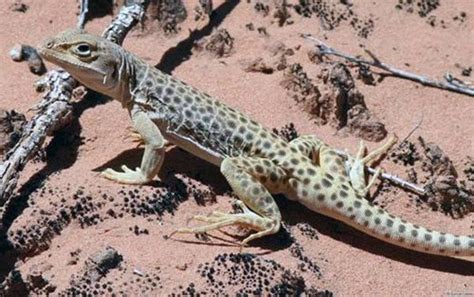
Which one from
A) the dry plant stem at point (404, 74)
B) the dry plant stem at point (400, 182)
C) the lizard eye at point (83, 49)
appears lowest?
the dry plant stem at point (400, 182)

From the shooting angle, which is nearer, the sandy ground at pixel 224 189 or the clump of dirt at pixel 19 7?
the sandy ground at pixel 224 189

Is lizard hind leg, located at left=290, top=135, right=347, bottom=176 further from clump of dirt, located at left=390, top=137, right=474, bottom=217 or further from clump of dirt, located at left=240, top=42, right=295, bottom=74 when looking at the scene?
clump of dirt, located at left=240, top=42, right=295, bottom=74

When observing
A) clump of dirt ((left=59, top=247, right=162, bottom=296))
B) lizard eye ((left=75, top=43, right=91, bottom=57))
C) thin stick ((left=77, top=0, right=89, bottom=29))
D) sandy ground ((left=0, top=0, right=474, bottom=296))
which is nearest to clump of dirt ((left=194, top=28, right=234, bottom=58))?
sandy ground ((left=0, top=0, right=474, bottom=296))

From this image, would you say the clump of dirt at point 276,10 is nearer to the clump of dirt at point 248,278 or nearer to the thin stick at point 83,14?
the thin stick at point 83,14

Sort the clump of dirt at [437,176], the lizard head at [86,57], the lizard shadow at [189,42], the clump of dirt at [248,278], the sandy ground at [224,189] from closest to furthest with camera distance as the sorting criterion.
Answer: the clump of dirt at [248,278], the sandy ground at [224,189], the lizard head at [86,57], the clump of dirt at [437,176], the lizard shadow at [189,42]

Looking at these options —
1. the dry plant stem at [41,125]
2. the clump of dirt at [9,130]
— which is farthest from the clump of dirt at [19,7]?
the clump of dirt at [9,130]

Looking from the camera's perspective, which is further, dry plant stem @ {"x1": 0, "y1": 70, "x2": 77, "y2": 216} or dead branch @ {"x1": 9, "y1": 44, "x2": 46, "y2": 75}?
dead branch @ {"x1": 9, "y1": 44, "x2": 46, "y2": 75}

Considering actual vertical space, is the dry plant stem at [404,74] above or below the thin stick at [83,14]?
above

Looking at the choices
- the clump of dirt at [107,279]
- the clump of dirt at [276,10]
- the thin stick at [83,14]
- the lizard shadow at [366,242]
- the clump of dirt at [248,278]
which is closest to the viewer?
the clump of dirt at [107,279]
